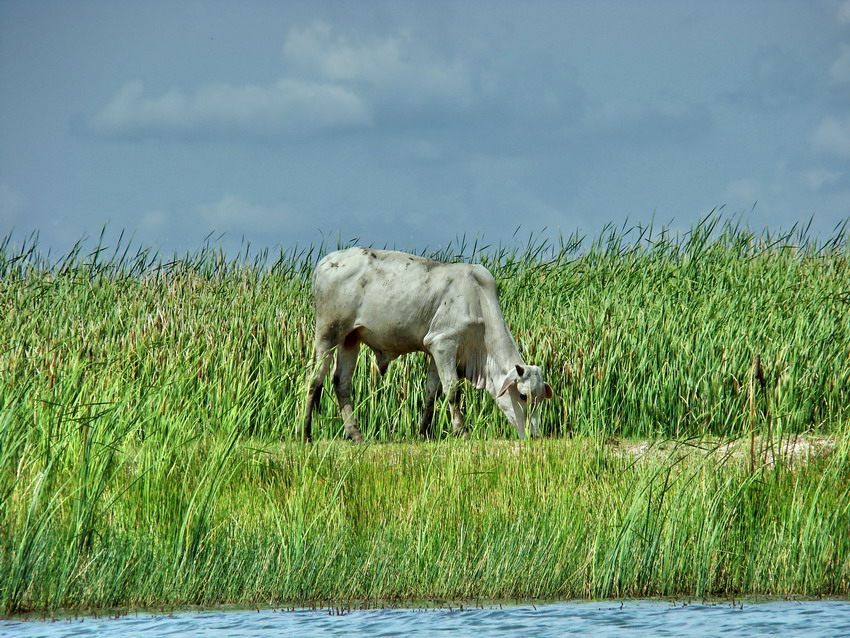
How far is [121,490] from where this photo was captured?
7.28 meters

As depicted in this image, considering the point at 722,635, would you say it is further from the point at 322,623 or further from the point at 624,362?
the point at 624,362

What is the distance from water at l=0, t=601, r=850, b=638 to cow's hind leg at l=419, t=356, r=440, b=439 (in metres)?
5.09

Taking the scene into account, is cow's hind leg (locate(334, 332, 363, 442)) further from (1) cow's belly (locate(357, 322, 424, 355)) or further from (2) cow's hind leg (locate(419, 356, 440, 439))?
(2) cow's hind leg (locate(419, 356, 440, 439))

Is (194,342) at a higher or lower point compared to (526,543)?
higher


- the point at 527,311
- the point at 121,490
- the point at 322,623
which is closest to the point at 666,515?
the point at 322,623

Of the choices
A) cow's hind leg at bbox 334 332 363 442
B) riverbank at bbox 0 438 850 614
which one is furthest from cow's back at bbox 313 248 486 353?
riverbank at bbox 0 438 850 614

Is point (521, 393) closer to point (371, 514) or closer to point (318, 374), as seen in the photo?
point (318, 374)

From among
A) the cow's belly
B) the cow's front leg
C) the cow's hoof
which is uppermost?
the cow's belly

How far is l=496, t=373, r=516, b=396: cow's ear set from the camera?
11.1 m

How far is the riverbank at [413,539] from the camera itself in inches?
266

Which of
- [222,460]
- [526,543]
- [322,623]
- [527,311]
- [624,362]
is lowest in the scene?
[322,623]

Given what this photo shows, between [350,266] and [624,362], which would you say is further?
[624,362]

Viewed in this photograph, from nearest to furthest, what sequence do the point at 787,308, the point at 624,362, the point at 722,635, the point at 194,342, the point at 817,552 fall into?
the point at 722,635 → the point at 817,552 → the point at 624,362 → the point at 194,342 → the point at 787,308

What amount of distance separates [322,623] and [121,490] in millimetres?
1843
